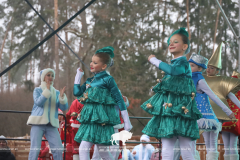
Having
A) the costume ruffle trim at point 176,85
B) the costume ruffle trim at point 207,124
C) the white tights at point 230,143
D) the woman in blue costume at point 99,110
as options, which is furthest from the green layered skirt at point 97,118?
the white tights at point 230,143

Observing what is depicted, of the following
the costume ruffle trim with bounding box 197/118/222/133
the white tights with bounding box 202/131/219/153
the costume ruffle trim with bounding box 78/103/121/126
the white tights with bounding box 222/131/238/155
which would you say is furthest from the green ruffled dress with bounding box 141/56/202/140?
the white tights with bounding box 222/131/238/155

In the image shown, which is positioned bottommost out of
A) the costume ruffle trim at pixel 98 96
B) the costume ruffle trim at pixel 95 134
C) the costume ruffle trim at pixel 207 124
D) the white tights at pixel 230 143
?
the white tights at pixel 230 143

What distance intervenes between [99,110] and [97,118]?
10 centimetres

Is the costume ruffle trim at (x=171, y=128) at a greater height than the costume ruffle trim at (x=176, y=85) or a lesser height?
lesser

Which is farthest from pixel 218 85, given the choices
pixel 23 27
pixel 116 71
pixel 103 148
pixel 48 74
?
pixel 23 27

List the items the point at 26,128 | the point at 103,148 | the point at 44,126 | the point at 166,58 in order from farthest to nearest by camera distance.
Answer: the point at 166,58 → the point at 26,128 → the point at 44,126 → the point at 103,148

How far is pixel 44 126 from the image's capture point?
13.3 feet

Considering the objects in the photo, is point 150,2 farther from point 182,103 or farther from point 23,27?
point 182,103

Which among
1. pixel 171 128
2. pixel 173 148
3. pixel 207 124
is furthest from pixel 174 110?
pixel 207 124

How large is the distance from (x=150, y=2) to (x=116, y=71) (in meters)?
3.90

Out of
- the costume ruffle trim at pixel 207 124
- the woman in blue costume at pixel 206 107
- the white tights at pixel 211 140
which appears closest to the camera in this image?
the woman in blue costume at pixel 206 107

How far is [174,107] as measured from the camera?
287 centimetres

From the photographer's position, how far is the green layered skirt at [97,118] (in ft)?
10.3

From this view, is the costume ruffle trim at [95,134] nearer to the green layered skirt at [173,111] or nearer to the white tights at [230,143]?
the green layered skirt at [173,111]
